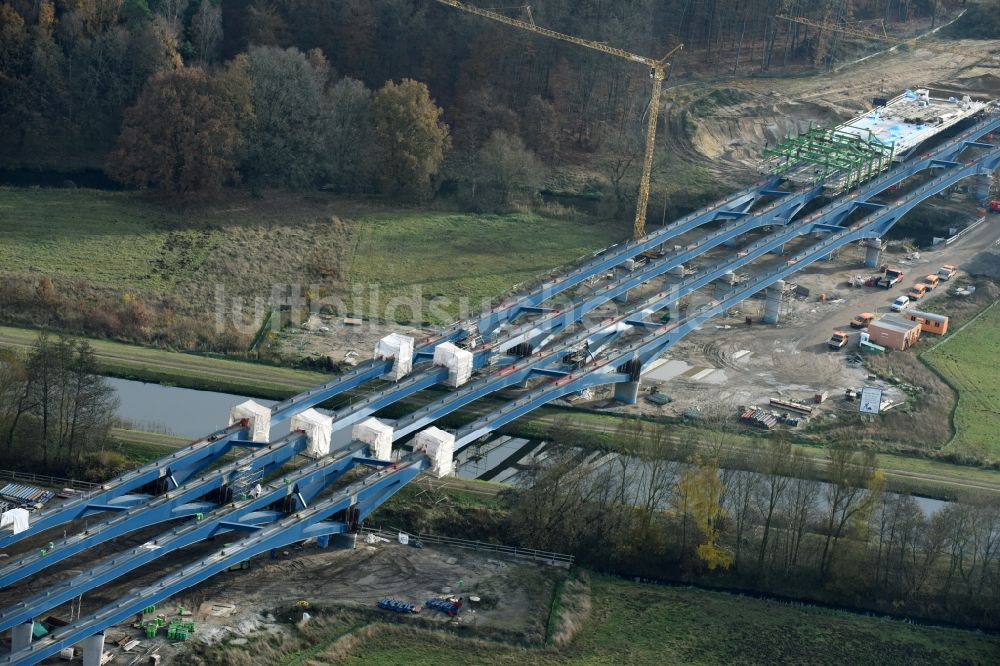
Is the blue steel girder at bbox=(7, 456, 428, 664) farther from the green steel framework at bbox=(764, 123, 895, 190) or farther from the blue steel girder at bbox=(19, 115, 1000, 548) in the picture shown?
the green steel framework at bbox=(764, 123, 895, 190)

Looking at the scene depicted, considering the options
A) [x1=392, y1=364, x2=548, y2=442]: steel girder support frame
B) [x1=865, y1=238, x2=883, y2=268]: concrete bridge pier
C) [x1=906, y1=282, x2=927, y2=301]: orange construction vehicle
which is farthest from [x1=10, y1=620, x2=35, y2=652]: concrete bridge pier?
[x1=865, y1=238, x2=883, y2=268]: concrete bridge pier

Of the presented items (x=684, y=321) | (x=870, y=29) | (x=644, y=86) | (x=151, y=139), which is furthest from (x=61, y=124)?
(x=870, y=29)

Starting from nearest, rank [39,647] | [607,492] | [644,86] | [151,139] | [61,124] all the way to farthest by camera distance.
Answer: [39,647], [607,492], [151,139], [61,124], [644,86]

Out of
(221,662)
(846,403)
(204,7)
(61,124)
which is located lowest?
(221,662)

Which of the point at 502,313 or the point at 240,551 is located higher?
the point at 502,313

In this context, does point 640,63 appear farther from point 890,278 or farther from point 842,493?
point 842,493

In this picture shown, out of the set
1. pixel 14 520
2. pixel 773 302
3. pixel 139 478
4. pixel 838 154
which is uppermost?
pixel 838 154

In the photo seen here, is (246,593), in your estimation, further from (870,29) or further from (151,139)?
(870,29)

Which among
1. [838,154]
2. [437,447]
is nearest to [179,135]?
[437,447]
